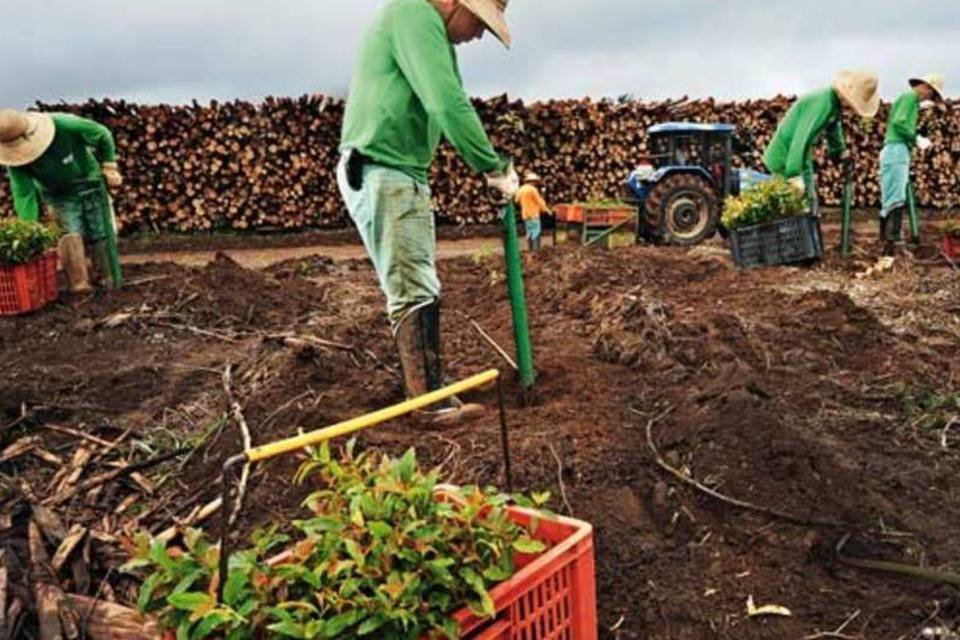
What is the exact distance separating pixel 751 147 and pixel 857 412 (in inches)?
374

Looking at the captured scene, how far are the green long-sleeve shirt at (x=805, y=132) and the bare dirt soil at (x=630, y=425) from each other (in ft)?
5.16

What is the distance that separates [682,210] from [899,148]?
8.26 ft

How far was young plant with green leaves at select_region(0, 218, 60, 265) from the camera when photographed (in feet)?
19.1

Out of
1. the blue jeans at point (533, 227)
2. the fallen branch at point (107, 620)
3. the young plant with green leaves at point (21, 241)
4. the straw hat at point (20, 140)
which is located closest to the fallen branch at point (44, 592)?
the fallen branch at point (107, 620)

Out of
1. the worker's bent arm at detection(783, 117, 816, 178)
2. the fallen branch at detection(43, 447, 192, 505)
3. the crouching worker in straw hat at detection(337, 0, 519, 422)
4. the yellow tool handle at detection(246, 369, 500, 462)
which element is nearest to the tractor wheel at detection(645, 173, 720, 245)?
the worker's bent arm at detection(783, 117, 816, 178)

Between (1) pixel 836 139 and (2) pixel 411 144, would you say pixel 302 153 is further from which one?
(2) pixel 411 144

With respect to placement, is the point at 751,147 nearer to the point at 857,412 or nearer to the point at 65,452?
the point at 857,412

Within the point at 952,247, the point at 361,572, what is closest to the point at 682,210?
the point at 952,247

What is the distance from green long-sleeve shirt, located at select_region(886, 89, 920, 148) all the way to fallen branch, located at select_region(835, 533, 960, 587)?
728cm

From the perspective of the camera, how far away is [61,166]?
6.44 m

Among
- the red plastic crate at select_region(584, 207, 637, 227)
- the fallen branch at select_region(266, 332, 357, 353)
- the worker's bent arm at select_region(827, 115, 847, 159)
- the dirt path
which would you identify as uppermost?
the worker's bent arm at select_region(827, 115, 847, 159)

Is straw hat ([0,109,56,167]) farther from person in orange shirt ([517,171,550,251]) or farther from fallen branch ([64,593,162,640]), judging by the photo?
person in orange shirt ([517,171,550,251])

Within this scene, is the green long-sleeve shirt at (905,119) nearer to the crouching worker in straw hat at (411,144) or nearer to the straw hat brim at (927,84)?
the straw hat brim at (927,84)

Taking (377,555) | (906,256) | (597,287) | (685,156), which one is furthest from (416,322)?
(685,156)
